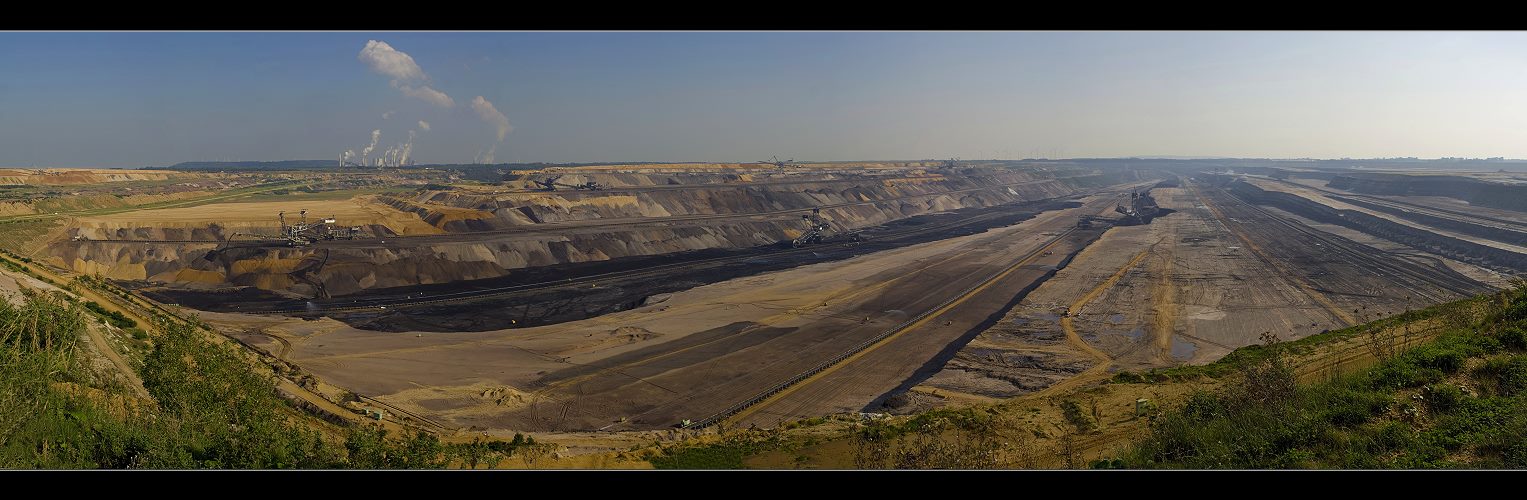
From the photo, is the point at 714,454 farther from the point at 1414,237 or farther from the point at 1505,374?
the point at 1414,237

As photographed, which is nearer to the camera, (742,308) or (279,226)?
(742,308)

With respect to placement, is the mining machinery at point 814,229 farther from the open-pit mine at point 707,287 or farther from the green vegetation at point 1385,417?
the green vegetation at point 1385,417

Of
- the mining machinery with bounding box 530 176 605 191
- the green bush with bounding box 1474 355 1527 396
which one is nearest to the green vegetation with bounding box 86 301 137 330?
the green bush with bounding box 1474 355 1527 396

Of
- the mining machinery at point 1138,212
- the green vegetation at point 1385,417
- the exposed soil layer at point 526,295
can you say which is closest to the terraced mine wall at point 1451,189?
the mining machinery at point 1138,212

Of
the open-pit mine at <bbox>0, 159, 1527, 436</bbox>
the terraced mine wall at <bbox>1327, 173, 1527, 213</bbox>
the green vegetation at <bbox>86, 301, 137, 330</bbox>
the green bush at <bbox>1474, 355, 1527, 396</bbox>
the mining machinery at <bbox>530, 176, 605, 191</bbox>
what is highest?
the mining machinery at <bbox>530, 176, 605, 191</bbox>

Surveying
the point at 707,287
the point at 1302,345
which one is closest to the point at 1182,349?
the point at 1302,345

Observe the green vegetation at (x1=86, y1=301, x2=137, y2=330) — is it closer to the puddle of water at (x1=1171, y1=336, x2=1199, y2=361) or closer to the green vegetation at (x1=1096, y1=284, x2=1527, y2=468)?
the green vegetation at (x1=1096, y1=284, x2=1527, y2=468)

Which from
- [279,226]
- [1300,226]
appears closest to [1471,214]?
[1300,226]
